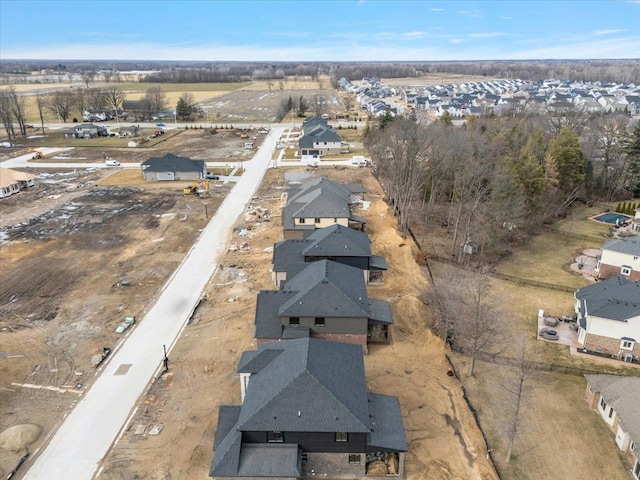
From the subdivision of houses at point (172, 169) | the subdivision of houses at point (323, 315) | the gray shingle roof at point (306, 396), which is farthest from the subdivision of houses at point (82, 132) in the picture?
the gray shingle roof at point (306, 396)

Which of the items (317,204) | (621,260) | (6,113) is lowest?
(621,260)

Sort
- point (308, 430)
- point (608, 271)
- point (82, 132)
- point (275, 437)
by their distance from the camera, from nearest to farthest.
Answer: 1. point (308, 430)
2. point (275, 437)
3. point (608, 271)
4. point (82, 132)

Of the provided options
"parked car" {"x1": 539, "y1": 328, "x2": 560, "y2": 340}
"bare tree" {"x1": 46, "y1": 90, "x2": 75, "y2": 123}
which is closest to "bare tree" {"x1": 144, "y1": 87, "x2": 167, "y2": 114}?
"bare tree" {"x1": 46, "y1": 90, "x2": 75, "y2": 123}

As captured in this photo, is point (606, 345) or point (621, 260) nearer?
point (606, 345)

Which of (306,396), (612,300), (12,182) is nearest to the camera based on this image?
(306,396)

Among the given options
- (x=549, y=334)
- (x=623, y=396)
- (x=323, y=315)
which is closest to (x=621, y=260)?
(x=549, y=334)

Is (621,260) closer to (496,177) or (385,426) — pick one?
(496,177)

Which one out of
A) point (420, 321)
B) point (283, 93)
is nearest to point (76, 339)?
point (420, 321)
